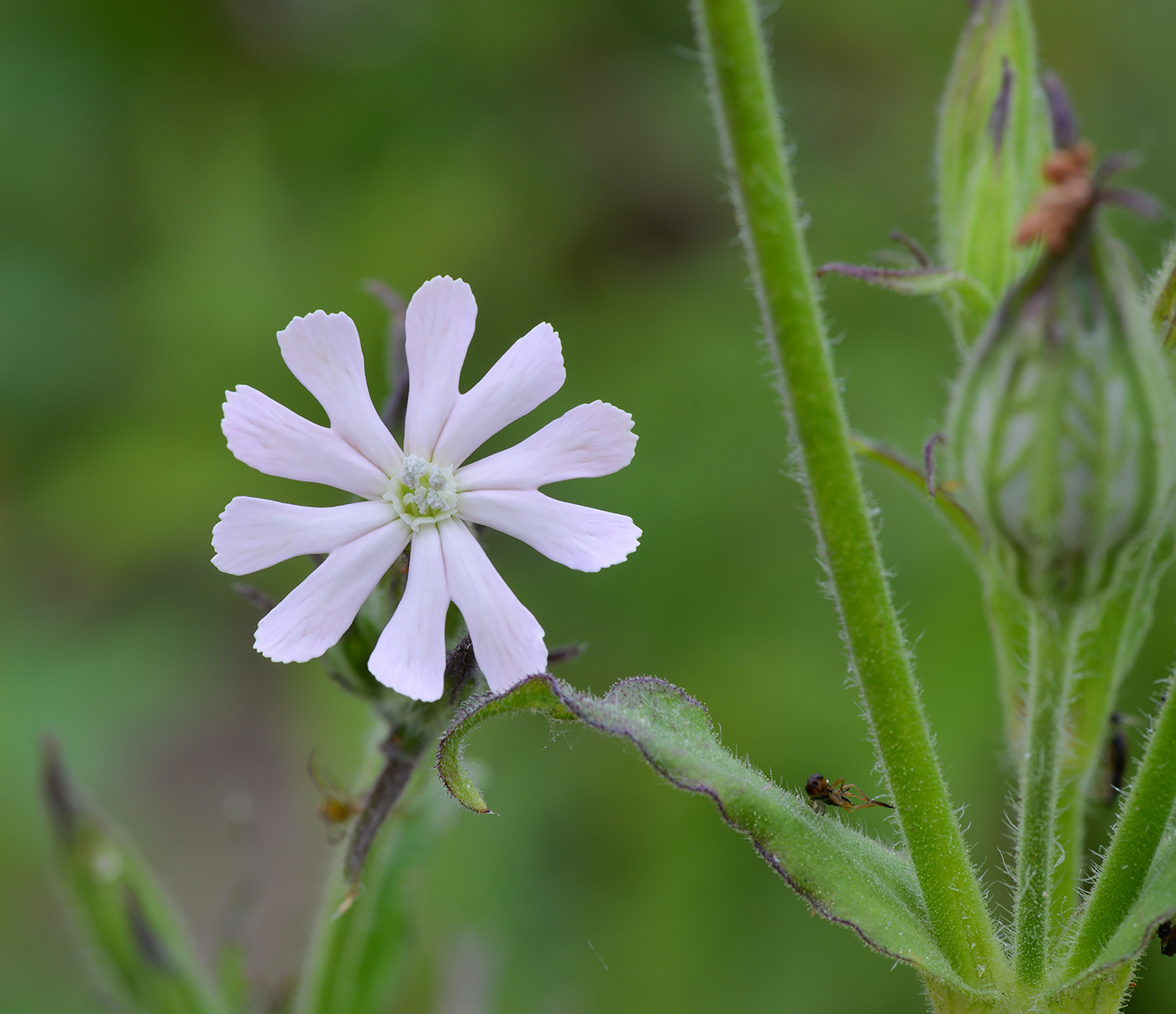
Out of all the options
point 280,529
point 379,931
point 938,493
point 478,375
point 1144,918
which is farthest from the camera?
point 478,375

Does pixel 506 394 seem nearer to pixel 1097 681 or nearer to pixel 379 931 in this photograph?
pixel 1097 681

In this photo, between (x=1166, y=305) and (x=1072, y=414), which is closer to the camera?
(x=1072, y=414)

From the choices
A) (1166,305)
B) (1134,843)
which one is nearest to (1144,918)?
(1134,843)

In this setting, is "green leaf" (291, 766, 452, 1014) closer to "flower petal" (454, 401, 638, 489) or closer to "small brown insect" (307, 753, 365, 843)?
"small brown insect" (307, 753, 365, 843)

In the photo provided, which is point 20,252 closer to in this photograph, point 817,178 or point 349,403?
point 817,178

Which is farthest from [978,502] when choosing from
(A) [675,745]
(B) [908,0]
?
(B) [908,0]

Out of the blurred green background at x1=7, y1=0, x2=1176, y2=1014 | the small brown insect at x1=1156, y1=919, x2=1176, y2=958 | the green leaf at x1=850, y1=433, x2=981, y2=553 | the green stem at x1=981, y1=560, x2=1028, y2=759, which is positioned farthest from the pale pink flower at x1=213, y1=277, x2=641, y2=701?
the blurred green background at x1=7, y1=0, x2=1176, y2=1014
